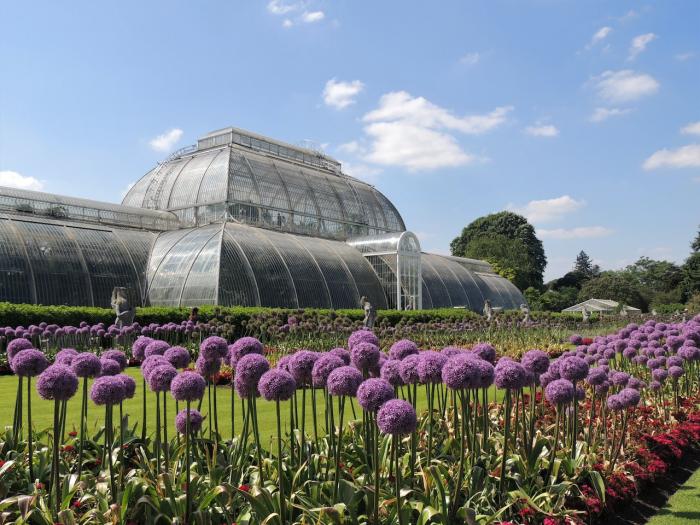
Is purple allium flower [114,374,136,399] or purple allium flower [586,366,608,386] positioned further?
purple allium flower [586,366,608,386]

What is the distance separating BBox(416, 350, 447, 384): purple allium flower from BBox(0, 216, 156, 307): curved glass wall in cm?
2575

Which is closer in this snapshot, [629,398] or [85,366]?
[85,366]

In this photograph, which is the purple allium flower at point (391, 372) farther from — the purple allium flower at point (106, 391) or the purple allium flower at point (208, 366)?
the purple allium flower at point (106, 391)

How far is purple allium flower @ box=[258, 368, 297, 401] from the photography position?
14.6 ft

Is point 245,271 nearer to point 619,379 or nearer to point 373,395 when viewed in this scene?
point 619,379

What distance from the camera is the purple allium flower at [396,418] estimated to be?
4.01 metres

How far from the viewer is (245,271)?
30.9 metres

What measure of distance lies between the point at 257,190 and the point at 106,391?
38.1 m

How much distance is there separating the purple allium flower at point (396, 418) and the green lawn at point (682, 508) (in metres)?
3.48

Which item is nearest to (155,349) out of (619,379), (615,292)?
(619,379)

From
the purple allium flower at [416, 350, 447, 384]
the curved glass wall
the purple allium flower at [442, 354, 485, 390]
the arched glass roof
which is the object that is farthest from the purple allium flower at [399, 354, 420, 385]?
the curved glass wall

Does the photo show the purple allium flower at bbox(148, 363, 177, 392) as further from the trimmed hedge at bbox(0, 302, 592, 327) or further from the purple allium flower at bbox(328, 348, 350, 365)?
the trimmed hedge at bbox(0, 302, 592, 327)

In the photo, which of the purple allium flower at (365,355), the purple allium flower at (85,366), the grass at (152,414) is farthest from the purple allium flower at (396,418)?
the grass at (152,414)

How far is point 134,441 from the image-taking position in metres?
6.37
